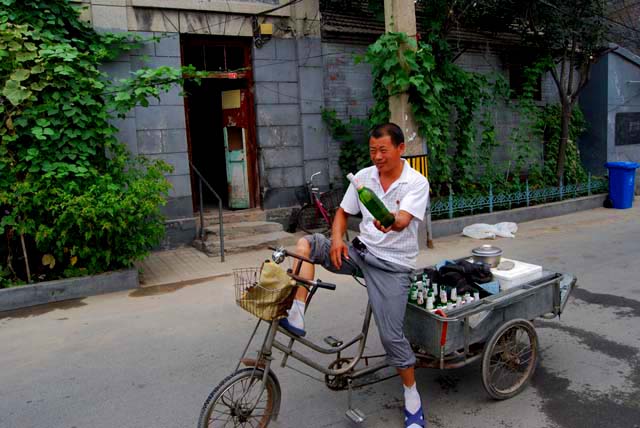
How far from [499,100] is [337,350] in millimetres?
11308

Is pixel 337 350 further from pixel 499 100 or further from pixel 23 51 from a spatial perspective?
pixel 499 100

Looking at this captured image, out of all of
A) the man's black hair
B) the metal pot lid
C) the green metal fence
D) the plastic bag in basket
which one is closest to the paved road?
the metal pot lid

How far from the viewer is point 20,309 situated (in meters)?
6.61

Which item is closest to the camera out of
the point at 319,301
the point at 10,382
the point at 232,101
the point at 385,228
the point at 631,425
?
the point at 385,228

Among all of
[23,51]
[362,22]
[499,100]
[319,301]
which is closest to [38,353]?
[319,301]

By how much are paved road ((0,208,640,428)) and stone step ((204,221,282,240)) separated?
223cm

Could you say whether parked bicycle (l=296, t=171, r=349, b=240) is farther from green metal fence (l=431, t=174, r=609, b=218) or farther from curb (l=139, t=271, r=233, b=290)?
curb (l=139, t=271, r=233, b=290)

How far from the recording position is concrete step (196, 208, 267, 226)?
1020 cm

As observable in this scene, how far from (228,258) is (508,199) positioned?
19.9ft

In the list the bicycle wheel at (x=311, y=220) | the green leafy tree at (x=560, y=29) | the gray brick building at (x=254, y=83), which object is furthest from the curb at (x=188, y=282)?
the green leafy tree at (x=560, y=29)

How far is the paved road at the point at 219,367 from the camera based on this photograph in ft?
12.9

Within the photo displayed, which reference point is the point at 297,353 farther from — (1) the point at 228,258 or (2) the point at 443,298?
(1) the point at 228,258

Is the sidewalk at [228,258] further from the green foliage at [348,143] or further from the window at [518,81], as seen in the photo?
the window at [518,81]

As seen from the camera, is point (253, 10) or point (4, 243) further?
point (253, 10)
